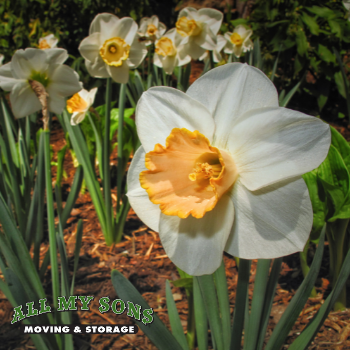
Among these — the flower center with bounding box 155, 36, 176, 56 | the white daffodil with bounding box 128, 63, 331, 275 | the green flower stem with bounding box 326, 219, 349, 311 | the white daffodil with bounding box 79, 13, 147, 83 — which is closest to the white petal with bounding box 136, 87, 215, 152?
the white daffodil with bounding box 128, 63, 331, 275

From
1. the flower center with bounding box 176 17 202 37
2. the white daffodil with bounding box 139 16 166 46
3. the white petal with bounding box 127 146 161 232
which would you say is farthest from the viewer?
the white daffodil with bounding box 139 16 166 46

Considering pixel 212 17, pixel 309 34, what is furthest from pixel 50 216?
pixel 309 34

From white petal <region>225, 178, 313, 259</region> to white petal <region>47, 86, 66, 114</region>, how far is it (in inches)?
28.5

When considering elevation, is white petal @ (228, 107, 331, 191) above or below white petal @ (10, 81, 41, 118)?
above

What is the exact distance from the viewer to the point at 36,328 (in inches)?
35.1

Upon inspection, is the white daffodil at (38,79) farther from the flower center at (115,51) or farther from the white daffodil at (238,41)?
the white daffodil at (238,41)

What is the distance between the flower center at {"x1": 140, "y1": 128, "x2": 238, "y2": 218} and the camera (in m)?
0.54

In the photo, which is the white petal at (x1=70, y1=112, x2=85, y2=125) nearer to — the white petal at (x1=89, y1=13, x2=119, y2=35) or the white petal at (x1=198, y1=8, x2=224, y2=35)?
the white petal at (x1=89, y1=13, x2=119, y2=35)

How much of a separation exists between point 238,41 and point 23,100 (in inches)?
75.6

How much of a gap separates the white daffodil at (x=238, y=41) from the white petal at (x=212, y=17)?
48 centimetres

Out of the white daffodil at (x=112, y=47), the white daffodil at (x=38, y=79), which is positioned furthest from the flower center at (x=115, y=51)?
the white daffodil at (x=38, y=79)

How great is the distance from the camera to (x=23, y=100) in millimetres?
1011

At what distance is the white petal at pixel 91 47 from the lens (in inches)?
56.8

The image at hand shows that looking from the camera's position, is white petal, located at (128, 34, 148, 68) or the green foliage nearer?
white petal, located at (128, 34, 148, 68)
